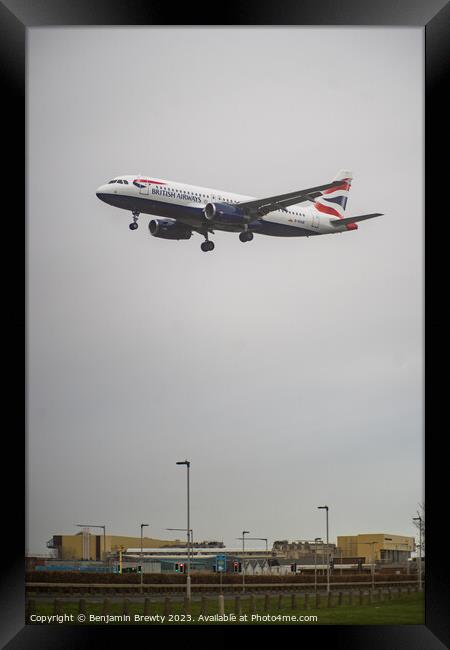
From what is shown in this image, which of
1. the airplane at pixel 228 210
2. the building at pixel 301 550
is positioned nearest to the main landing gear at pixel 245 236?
the airplane at pixel 228 210

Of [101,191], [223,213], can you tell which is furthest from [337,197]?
[101,191]

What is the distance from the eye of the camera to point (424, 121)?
265 inches

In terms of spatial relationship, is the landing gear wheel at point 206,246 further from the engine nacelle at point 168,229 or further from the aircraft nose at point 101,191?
the aircraft nose at point 101,191

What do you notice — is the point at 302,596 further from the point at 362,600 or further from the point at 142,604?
the point at 142,604

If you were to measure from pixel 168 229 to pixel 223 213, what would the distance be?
0.56 meters

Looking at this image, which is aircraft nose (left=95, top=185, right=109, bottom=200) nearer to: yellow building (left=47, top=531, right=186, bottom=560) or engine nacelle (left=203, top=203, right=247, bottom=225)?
engine nacelle (left=203, top=203, right=247, bottom=225)

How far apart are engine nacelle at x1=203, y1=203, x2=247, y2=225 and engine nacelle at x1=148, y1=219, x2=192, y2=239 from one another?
0.88ft

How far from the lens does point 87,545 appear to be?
25.2 ft

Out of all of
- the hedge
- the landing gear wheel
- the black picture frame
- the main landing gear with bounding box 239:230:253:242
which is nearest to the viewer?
the black picture frame

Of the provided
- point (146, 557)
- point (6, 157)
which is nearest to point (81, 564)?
point (146, 557)

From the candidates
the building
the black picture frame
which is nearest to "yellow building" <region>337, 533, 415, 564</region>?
the building

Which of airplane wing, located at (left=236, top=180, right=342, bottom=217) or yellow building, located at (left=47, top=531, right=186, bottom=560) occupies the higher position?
airplane wing, located at (left=236, top=180, right=342, bottom=217)

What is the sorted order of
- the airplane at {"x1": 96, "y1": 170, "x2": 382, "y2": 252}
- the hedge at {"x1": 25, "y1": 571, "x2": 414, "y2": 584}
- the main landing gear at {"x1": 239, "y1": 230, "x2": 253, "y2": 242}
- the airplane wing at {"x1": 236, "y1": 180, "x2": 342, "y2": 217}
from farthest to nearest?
the main landing gear at {"x1": 239, "y1": 230, "x2": 253, "y2": 242}, the airplane wing at {"x1": 236, "y1": 180, "x2": 342, "y2": 217}, the airplane at {"x1": 96, "y1": 170, "x2": 382, "y2": 252}, the hedge at {"x1": 25, "y1": 571, "x2": 414, "y2": 584}

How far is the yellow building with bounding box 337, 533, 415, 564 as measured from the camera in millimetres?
7906
